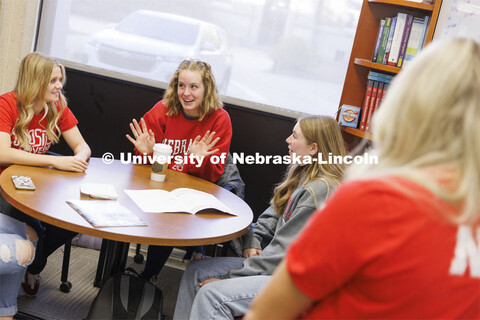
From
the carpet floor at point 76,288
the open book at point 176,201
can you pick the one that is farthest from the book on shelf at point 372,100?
the carpet floor at point 76,288

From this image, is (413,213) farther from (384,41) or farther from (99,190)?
(384,41)

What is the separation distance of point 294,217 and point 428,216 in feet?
3.99

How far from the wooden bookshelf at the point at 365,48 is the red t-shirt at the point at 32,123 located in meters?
1.44

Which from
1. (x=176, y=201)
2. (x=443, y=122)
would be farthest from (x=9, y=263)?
(x=443, y=122)

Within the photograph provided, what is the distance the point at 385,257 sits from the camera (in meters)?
0.81

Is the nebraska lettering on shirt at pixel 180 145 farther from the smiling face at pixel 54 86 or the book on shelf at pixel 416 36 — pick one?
the book on shelf at pixel 416 36

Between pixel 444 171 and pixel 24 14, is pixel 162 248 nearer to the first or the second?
pixel 24 14

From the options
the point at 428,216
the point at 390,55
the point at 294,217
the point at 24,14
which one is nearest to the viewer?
the point at 428,216

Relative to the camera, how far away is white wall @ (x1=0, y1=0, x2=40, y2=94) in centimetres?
324

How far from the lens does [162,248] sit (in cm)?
274

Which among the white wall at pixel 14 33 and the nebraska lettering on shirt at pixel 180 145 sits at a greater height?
the white wall at pixel 14 33

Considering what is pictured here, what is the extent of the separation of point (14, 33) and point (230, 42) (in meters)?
1.34

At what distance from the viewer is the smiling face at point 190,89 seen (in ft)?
8.97

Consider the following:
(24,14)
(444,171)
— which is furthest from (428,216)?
(24,14)
